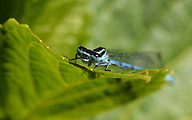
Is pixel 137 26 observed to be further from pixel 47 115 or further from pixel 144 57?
pixel 47 115

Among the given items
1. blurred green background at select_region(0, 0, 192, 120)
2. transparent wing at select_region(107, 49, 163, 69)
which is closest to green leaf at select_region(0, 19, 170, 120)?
transparent wing at select_region(107, 49, 163, 69)

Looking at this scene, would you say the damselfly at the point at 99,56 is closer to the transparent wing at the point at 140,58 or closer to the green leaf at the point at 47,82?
the transparent wing at the point at 140,58

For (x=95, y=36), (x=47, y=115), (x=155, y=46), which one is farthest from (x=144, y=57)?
(x=47, y=115)

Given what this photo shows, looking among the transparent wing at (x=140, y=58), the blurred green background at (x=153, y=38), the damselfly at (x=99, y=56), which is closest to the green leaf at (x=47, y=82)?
the damselfly at (x=99, y=56)

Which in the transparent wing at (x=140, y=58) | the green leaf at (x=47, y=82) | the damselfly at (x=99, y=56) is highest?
the transparent wing at (x=140, y=58)

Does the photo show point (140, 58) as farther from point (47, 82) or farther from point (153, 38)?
point (47, 82)
